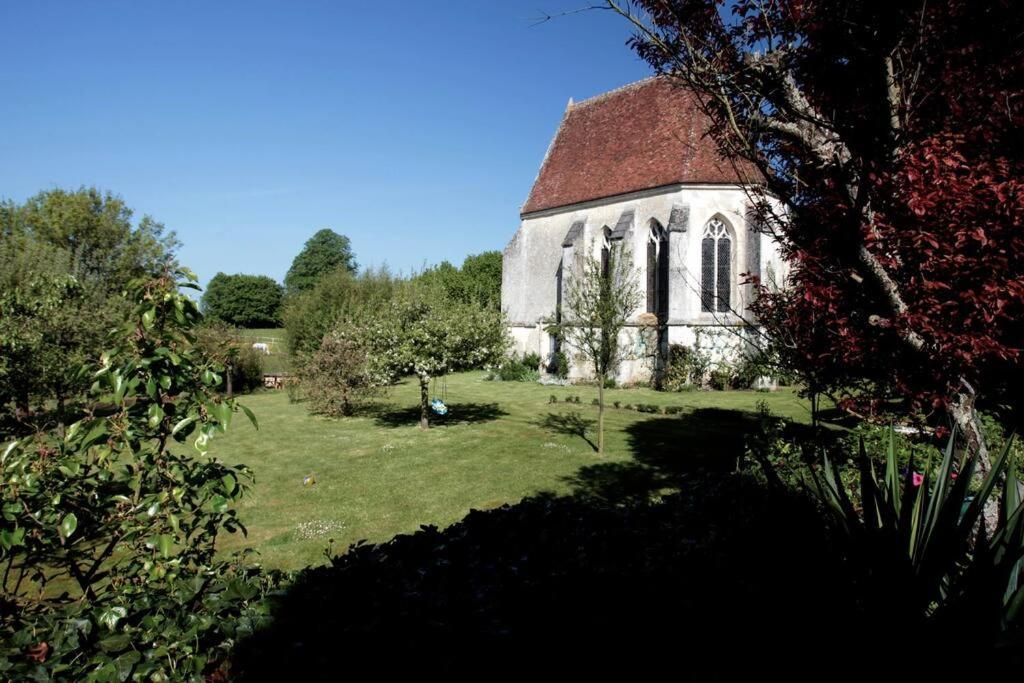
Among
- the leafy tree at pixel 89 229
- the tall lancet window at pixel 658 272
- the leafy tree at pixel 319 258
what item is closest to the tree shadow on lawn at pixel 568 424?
the tall lancet window at pixel 658 272

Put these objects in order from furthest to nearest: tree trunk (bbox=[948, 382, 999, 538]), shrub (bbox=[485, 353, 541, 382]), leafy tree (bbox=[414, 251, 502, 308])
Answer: leafy tree (bbox=[414, 251, 502, 308]) < shrub (bbox=[485, 353, 541, 382]) < tree trunk (bbox=[948, 382, 999, 538])

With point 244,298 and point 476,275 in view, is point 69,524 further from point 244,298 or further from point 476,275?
point 244,298

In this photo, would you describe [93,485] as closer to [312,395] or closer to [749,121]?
[749,121]

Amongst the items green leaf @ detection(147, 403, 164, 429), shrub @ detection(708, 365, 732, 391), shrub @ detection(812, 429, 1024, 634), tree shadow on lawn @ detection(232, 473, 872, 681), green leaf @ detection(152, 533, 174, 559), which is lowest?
shrub @ detection(708, 365, 732, 391)

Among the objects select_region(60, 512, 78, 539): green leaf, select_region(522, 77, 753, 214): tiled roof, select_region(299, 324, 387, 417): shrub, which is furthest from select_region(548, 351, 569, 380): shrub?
select_region(60, 512, 78, 539): green leaf

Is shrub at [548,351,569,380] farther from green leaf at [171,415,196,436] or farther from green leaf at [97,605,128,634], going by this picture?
green leaf at [97,605,128,634]

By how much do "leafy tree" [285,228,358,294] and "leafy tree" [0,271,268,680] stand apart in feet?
236

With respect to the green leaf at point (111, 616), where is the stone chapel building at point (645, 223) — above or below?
above

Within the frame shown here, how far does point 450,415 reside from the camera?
1908 centimetres

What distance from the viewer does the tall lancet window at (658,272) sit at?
26.4 meters

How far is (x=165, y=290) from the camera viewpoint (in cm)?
330

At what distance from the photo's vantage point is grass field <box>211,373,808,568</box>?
915 centimetres

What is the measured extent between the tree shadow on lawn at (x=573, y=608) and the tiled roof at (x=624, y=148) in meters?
23.2

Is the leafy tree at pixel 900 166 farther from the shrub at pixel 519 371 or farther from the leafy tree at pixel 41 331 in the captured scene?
the shrub at pixel 519 371
